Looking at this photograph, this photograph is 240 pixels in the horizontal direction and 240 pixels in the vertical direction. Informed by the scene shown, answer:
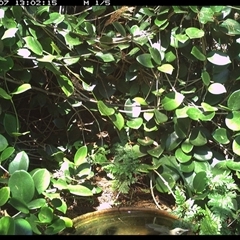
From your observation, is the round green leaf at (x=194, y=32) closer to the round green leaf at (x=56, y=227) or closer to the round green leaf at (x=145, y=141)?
the round green leaf at (x=145, y=141)

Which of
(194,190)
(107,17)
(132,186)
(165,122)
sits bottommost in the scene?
(132,186)

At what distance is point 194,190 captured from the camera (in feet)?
4.72

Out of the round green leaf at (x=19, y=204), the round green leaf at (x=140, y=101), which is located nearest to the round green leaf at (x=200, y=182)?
the round green leaf at (x=140, y=101)

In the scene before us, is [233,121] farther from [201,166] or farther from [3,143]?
→ [3,143]

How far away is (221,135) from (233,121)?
74mm

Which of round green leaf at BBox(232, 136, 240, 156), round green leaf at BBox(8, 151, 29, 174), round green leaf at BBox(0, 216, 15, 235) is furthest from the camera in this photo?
round green leaf at BBox(232, 136, 240, 156)

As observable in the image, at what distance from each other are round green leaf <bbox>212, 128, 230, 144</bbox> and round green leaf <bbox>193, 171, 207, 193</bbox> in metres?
0.14

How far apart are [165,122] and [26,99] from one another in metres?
0.61

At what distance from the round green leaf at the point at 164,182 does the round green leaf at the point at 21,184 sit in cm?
50

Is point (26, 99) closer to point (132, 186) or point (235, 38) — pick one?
point (132, 186)

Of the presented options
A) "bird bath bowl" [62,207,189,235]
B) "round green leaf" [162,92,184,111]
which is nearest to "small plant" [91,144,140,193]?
"bird bath bowl" [62,207,189,235]

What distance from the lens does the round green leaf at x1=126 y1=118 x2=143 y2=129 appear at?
1.53 meters

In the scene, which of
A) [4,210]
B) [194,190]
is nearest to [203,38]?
[194,190]
